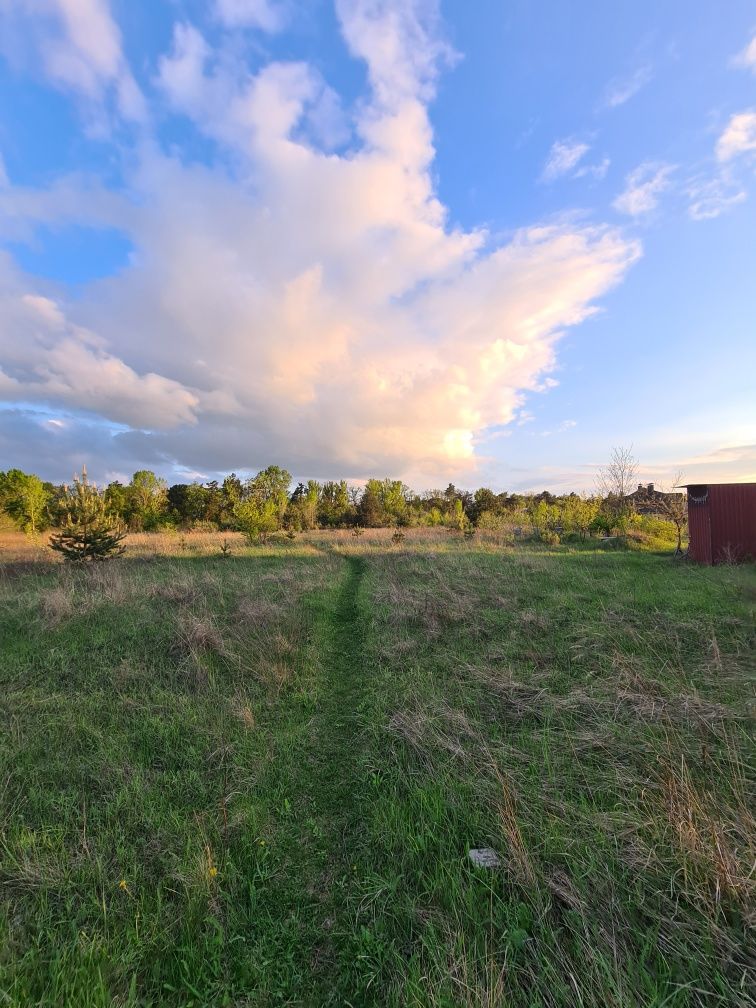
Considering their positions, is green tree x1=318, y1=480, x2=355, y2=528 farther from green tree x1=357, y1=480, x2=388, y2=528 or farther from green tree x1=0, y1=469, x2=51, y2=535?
green tree x1=0, y1=469, x2=51, y2=535

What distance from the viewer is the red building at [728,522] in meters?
13.9

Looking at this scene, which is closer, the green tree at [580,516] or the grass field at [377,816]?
the grass field at [377,816]

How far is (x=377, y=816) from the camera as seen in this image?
3.03 metres

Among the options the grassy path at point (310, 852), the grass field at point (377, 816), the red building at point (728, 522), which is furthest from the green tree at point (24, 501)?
the red building at point (728, 522)

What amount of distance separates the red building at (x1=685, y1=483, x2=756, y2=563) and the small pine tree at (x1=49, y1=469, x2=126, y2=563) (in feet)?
66.1

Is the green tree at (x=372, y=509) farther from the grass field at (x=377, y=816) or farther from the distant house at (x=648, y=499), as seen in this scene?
the grass field at (x=377, y=816)

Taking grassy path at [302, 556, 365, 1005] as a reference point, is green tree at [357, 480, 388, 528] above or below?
above

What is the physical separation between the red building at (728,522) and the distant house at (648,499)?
3933 mm

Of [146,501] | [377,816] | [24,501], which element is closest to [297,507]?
[146,501]

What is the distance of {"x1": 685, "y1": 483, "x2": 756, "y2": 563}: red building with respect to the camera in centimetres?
1394

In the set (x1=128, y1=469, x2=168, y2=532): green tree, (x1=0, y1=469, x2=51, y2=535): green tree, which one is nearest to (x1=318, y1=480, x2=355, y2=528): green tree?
(x1=128, y1=469, x2=168, y2=532): green tree

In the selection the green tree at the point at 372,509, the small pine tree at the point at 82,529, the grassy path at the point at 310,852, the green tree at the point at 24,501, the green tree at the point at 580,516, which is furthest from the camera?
the green tree at the point at 372,509

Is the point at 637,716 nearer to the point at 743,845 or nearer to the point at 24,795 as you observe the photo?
the point at 743,845

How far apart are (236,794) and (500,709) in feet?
8.93
